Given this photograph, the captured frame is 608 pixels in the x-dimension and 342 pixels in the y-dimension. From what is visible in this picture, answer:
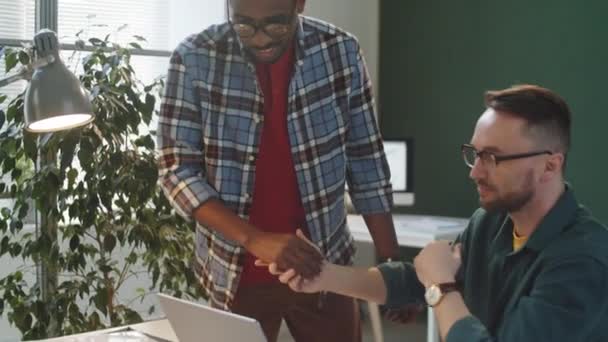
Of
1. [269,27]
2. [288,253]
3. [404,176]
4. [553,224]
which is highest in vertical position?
[269,27]

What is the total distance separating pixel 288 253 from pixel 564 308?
0.56 m

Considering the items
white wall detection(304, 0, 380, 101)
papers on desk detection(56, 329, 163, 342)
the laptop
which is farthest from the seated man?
white wall detection(304, 0, 380, 101)

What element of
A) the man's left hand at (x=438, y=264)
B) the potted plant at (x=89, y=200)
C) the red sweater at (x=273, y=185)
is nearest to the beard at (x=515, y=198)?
the man's left hand at (x=438, y=264)

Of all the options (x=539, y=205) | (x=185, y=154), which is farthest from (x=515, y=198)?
(x=185, y=154)

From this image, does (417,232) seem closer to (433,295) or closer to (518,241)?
(518,241)

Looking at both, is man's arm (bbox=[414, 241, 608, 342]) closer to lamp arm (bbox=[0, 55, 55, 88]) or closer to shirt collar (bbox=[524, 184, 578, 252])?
shirt collar (bbox=[524, 184, 578, 252])

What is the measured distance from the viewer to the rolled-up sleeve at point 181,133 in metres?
1.90

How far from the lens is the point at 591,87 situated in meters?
4.31

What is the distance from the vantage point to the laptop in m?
1.37

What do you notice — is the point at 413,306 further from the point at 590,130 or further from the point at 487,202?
the point at 590,130

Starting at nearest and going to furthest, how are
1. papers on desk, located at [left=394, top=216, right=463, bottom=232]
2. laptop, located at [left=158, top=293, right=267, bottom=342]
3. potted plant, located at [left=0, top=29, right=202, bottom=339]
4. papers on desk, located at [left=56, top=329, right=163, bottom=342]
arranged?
laptop, located at [left=158, top=293, right=267, bottom=342] < papers on desk, located at [left=56, top=329, right=163, bottom=342] < potted plant, located at [left=0, top=29, right=202, bottom=339] < papers on desk, located at [left=394, top=216, right=463, bottom=232]

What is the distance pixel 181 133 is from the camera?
75.2 inches

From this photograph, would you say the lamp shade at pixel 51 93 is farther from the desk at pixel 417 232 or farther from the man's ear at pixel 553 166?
Answer: the desk at pixel 417 232

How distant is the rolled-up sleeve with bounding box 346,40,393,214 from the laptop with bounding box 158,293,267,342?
633 millimetres
